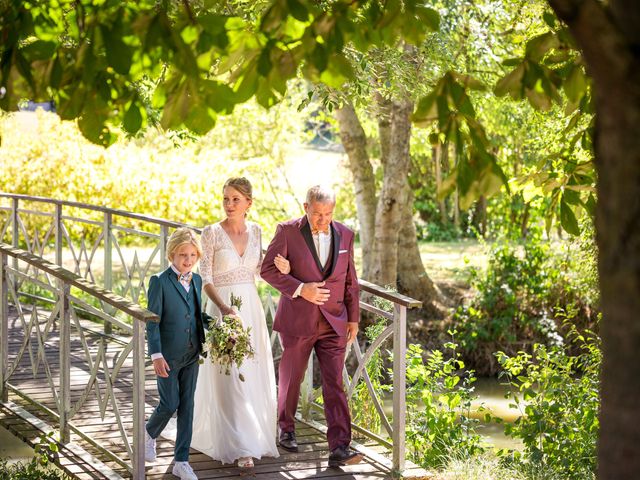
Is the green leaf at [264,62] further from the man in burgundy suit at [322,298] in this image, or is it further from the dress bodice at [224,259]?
the dress bodice at [224,259]

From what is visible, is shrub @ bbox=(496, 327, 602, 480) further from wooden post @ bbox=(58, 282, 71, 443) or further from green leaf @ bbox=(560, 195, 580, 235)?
green leaf @ bbox=(560, 195, 580, 235)

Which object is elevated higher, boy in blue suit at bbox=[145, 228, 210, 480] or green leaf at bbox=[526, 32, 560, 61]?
green leaf at bbox=[526, 32, 560, 61]

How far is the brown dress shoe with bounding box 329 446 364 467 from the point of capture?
21.6ft

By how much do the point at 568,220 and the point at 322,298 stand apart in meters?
2.74

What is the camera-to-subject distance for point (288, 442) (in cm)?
684

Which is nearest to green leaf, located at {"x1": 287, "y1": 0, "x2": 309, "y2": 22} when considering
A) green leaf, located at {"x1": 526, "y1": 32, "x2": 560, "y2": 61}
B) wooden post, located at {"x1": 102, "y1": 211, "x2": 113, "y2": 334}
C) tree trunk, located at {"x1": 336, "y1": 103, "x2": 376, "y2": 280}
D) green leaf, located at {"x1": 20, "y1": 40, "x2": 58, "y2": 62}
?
green leaf, located at {"x1": 20, "y1": 40, "x2": 58, "y2": 62}

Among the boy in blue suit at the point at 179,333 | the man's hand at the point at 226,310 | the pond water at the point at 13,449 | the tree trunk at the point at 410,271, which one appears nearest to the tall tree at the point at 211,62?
the boy in blue suit at the point at 179,333

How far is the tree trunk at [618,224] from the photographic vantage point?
235 centimetres

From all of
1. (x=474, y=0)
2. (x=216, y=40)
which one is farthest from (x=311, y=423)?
(x=474, y=0)

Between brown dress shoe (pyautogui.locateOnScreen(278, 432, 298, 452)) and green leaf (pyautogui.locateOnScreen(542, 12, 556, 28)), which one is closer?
green leaf (pyautogui.locateOnScreen(542, 12, 556, 28))

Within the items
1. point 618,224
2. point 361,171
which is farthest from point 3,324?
point 361,171

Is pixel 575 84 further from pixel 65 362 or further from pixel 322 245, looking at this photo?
pixel 65 362

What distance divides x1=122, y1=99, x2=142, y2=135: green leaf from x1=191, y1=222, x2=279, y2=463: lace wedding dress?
3.27m

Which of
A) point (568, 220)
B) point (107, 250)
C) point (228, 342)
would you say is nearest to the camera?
point (568, 220)
